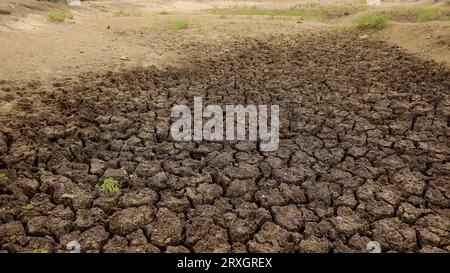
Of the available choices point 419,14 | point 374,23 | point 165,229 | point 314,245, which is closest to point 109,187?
point 165,229

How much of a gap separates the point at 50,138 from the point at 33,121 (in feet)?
1.32

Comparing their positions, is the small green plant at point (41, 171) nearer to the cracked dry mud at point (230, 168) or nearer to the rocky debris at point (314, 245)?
the cracked dry mud at point (230, 168)

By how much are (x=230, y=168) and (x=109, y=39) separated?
18.6 feet

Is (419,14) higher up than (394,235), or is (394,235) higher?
(419,14)

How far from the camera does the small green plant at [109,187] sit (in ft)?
10.4

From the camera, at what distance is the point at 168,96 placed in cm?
522

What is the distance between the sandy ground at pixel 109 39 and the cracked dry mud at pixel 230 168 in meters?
0.73

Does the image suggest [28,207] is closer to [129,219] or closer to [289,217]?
[129,219]

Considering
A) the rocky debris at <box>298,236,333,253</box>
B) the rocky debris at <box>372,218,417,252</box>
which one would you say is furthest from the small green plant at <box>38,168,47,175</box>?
the rocky debris at <box>372,218,417,252</box>

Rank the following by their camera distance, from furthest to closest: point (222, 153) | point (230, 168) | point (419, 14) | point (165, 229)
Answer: point (419, 14) < point (222, 153) < point (230, 168) < point (165, 229)

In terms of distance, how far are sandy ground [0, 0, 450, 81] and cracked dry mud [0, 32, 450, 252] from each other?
0.73 m

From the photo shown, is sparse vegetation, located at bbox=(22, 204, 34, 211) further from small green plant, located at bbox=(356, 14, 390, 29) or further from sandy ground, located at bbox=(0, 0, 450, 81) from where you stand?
small green plant, located at bbox=(356, 14, 390, 29)

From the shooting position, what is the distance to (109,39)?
25.9ft

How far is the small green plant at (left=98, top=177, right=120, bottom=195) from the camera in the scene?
3.18m
